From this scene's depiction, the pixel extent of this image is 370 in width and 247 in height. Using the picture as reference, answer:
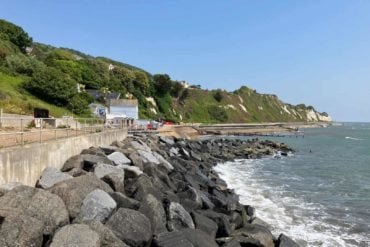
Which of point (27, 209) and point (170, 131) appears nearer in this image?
point (27, 209)

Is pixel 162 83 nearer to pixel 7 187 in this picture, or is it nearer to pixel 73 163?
pixel 73 163

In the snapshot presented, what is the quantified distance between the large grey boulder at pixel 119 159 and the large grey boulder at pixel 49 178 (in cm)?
403

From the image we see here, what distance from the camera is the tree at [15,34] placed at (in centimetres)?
6519

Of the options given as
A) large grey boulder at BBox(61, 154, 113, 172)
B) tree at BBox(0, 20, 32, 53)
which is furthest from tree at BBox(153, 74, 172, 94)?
large grey boulder at BBox(61, 154, 113, 172)

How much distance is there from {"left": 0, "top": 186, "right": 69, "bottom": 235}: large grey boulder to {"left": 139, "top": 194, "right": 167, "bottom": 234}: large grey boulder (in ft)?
7.00

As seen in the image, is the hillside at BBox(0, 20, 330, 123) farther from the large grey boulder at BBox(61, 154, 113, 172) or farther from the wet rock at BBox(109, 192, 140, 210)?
the wet rock at BBox(109, 192, 140, 210)

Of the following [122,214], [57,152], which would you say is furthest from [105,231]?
[57,152]

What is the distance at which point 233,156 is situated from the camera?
123ft

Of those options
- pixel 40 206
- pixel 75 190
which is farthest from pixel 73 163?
pixel 40 206

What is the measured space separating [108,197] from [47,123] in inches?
541

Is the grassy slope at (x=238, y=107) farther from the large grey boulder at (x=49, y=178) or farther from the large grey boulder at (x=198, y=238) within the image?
the large grey boulder at (x=198, y=238)

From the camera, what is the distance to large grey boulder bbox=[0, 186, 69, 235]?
7594 mm

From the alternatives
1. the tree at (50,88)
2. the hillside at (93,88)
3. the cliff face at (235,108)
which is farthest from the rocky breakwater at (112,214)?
the cliff face at (235,108)

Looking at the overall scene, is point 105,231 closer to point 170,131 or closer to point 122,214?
point 122,214
